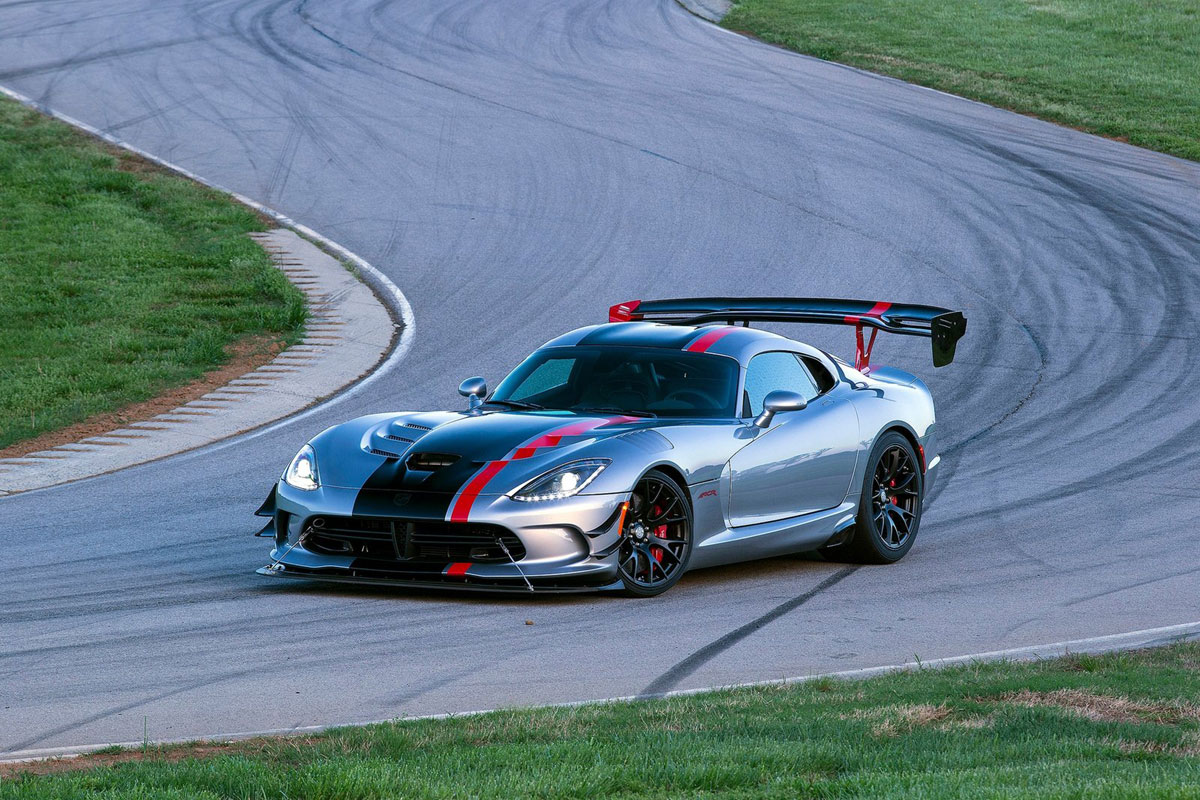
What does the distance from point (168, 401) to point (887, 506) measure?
750 cm

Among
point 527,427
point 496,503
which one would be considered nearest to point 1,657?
point 496,503

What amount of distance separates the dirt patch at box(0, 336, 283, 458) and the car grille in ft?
19.2

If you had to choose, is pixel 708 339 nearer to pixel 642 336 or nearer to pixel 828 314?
pixel 642 336

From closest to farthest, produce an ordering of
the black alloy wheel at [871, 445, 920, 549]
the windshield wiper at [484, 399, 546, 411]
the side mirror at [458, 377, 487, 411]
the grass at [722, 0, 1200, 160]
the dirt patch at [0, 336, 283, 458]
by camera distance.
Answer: the windshield wiper at [484, 399, 546, 411]
the side mirror at [458, 377, 487, 411]
the black alloy wheel at [871, 445, 920, 549]
the dirt patch at [0, 336, 283, 458]
the grass at [722, 0, 1200, 160]

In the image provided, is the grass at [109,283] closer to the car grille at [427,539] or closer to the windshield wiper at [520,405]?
the windshield wiper at [520,405]

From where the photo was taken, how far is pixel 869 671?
7230 mm

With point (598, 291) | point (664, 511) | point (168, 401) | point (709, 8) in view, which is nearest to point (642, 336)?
point (664, 511)

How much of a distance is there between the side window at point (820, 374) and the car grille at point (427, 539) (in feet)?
9.01

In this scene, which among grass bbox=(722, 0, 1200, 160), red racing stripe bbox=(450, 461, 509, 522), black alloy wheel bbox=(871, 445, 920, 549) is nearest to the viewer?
red racing stripe bbox=(450, 461, 509, 522)

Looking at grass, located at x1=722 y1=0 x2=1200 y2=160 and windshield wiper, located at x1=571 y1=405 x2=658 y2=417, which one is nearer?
windshield wiper, located at x1=571 y1=405 x2=658 y2=417

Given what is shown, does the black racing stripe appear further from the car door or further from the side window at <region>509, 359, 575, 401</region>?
the car door

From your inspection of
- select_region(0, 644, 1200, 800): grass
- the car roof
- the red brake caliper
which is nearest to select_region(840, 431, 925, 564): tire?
the car roof

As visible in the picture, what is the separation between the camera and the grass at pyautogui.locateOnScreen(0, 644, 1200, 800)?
15.7 feet

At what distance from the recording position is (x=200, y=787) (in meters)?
4.83
